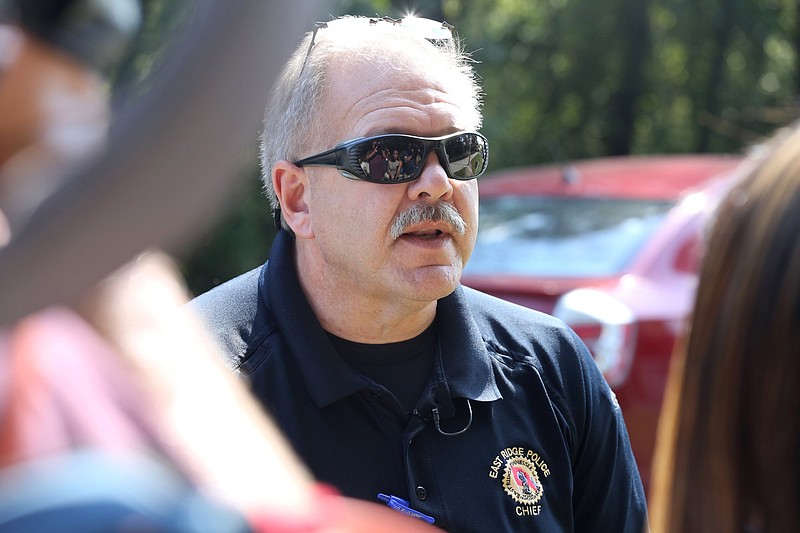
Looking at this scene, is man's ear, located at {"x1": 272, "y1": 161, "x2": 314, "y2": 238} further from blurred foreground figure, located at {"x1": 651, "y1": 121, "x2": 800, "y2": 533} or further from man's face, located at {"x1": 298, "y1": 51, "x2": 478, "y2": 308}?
blurred foreground figure, located at {"x1": 651, "y1": 121, "x2": 800, "y2": 533}

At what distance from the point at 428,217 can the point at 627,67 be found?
1442 centimetres

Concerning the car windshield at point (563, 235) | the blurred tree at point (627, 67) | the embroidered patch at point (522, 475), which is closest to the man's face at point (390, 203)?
the embroidered patch at point (522, 475)

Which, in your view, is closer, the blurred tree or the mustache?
the mustache

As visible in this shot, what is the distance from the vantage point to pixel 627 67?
52.9 ft

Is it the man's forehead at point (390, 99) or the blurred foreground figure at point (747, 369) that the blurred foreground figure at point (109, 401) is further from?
the man's forehead at point (390, 99)

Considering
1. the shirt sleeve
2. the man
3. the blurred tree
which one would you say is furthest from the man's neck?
the blurred tree

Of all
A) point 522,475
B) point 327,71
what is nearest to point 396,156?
point 327,71

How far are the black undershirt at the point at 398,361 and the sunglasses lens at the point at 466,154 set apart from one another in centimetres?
41

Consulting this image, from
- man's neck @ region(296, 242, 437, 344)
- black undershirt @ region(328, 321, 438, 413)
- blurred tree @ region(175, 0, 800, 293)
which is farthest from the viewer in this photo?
blurred tree @ region(175, 0, 800, 293)

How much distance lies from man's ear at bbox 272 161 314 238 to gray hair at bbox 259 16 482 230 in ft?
0.11

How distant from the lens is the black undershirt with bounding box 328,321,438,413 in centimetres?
224

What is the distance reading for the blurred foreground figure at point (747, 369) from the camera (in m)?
1.19

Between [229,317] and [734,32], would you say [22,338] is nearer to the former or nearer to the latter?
[229,317]

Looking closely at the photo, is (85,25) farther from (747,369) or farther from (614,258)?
(614,258)
